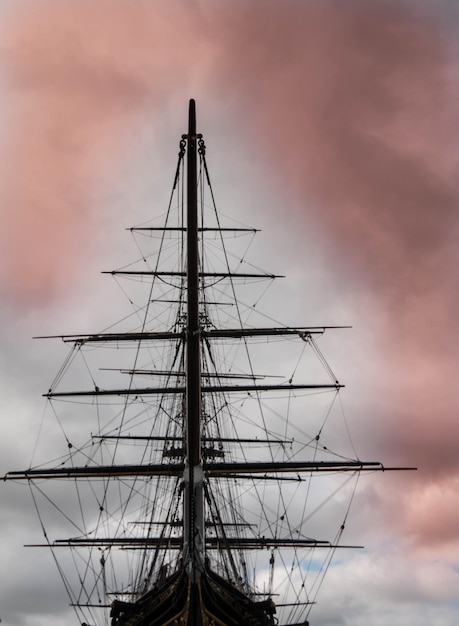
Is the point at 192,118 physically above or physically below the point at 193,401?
above

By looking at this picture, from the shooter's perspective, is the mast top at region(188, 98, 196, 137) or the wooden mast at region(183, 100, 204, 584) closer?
the wooden mast at region(183, 100, 204, 584)

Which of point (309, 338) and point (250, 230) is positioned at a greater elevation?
point (250, 230)

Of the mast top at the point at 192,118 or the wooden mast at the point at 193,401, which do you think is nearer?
the wooden mast at the point at 193,401

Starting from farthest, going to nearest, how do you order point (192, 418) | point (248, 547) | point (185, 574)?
point (248, 547) < point (192, 418) < point (185, 574)

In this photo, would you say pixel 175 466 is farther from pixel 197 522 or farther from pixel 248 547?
pixel 248 547

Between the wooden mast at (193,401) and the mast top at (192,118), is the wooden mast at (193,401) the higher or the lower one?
the lower one

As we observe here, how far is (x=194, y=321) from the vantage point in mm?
21219

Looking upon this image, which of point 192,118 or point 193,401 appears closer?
point 193,401

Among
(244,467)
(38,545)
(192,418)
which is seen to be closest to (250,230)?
(244,467)

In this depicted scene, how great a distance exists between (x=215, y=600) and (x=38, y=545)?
14.9 m

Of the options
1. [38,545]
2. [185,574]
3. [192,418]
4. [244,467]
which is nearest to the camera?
[185,574]

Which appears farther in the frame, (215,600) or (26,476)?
(26,476)

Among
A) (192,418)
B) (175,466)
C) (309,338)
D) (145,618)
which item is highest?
(309,338)

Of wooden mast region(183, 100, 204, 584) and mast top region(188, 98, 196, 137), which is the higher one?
mast top region(188, 98, 196, 137)
